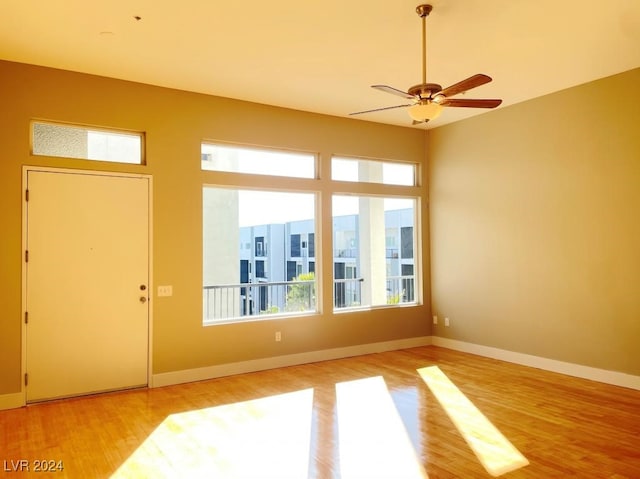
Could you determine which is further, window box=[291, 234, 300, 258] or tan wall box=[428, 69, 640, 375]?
window box=[291, 234, 300, 258]

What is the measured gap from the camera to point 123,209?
15.8ft

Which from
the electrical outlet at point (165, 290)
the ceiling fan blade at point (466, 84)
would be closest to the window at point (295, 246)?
the electrical outlet at point (165, 290)

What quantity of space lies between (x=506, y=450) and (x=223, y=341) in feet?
10.5

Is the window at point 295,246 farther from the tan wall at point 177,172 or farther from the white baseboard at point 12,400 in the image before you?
the white baseboard at point 12,400

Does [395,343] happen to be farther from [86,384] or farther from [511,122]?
[86,384]

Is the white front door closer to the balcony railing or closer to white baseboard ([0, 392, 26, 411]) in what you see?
white baseboard ([0, 392, 26, 411])

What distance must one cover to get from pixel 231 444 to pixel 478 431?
1.90 meters

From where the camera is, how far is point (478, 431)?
358cm

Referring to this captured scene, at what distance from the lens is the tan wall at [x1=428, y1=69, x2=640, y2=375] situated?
4.77 m

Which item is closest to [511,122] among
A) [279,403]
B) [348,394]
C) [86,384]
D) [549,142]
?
[549,142]

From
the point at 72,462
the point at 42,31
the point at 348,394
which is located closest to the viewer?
the point at 72,462

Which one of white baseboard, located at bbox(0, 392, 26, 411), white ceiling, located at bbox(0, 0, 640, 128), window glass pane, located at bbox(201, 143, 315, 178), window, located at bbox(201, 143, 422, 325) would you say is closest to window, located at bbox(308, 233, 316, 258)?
window, located at bbox(201, 143, 422, 325)

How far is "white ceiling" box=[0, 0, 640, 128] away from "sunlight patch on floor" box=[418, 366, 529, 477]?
322cm

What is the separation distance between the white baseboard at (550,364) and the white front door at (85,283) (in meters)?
4.17
